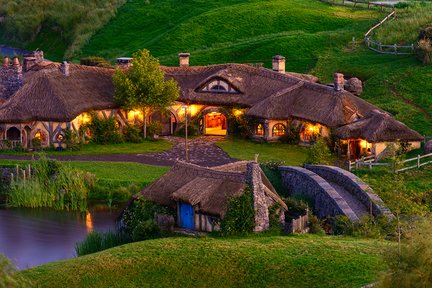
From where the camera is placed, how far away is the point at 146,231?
3903 centimetres

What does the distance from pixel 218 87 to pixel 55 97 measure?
37.9 ft

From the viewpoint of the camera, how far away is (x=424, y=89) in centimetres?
6500

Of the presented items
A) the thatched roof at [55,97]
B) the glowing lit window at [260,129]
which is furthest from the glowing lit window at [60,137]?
the glowing lit window at [260,129]

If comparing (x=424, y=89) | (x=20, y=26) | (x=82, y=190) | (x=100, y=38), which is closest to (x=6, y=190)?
(x=82, y=190)

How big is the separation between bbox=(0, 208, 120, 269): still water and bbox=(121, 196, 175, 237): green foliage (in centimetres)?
266

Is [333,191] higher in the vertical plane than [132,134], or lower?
lower

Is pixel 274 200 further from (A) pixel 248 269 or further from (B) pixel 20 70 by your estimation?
(B) pixel 20 70

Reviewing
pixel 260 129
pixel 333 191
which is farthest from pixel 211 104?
pixel 333 191

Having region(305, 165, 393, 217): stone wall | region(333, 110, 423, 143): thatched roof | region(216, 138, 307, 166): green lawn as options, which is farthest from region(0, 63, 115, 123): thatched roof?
region(305, 165, 393, 217): stone wall

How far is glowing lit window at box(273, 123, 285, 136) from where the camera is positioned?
200ft

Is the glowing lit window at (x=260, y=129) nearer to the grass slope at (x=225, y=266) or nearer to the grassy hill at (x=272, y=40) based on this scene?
the grassy hill at (x=272, y=40)

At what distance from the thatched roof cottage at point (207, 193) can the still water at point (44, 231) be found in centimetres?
459

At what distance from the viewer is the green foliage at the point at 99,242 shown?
39.5 m

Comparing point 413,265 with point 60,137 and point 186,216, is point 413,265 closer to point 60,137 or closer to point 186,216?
point 186,216
